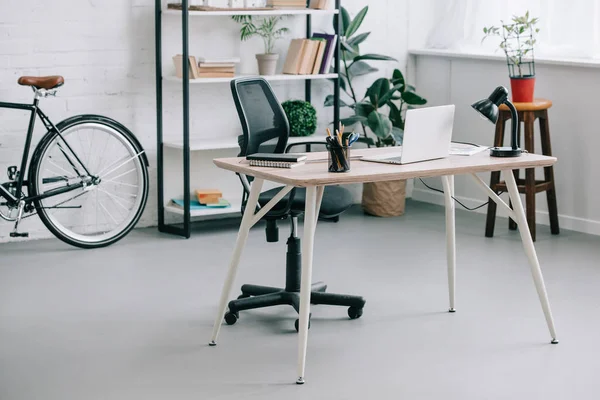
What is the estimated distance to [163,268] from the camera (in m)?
4.83

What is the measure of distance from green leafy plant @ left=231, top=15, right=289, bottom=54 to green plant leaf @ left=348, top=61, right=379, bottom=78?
0.52 metres

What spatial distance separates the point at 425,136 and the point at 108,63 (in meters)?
2.64

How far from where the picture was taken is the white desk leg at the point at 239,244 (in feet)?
11.6

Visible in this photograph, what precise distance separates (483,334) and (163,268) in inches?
71.0

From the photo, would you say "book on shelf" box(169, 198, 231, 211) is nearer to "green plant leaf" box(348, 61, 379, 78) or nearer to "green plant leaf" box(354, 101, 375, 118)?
"green plant leaf" box(354, 101, 375, 118)

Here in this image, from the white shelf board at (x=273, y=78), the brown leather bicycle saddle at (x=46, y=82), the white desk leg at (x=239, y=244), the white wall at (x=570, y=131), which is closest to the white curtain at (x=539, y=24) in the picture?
the white wall at (x=570, y=131)

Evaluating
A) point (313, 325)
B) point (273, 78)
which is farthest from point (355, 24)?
point (313, 325)

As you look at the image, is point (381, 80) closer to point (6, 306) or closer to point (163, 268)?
point (163, 268)

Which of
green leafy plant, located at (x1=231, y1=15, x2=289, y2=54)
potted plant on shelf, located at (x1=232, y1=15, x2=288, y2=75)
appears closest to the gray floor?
potted plant on shelf, located at (x1=232, y1=15, x2=288, y2=75)

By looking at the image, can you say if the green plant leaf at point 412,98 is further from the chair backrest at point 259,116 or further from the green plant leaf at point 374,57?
the chair backrest at point 259,116

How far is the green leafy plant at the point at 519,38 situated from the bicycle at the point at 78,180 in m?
2.27

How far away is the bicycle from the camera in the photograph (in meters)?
5.10

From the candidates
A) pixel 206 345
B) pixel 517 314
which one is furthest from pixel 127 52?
pixel 517 314

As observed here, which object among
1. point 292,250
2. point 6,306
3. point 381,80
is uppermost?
point 381,80
